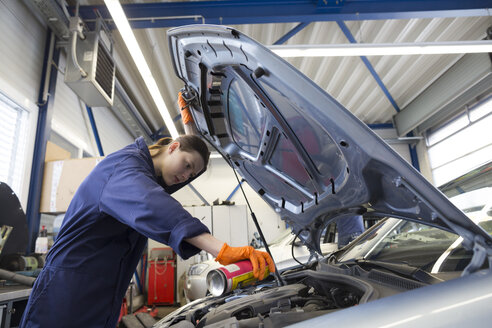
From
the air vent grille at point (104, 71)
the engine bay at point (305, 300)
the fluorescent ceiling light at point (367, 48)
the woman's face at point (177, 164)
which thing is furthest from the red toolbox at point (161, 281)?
the woman's face at point (177, 164)

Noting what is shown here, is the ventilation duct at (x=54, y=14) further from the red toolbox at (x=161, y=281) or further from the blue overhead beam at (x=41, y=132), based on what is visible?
the red toolbox at (x=161, y=281)

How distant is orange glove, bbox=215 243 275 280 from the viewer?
97 cm

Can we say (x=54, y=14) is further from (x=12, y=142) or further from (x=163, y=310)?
(x=163, y=310)

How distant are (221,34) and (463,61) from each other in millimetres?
6876

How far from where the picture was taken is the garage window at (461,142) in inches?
243

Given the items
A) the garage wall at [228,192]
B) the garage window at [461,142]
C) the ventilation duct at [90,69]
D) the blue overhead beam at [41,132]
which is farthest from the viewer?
the garage wall at [228,192]

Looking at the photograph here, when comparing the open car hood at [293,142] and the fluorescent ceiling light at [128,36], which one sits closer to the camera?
the open car hood at [293,142]

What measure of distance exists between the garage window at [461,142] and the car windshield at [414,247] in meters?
5.00

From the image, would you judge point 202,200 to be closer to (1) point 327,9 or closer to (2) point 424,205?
(1) point 327,9

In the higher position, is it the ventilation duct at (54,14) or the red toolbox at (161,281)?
the ventilation duct at (54,14)

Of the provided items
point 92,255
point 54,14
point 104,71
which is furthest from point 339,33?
point 92,255

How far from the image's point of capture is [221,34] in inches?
41.1

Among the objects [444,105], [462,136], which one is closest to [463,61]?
[444,105]

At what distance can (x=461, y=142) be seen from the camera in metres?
6.80
